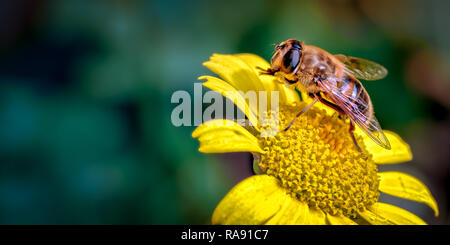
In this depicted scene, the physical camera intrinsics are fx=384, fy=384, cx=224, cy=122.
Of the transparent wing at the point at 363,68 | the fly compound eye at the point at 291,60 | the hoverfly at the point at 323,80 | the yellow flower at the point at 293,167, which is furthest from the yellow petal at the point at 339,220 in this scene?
the transparent wing at the point at 363,68

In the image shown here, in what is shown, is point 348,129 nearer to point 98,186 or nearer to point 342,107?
point 342,107

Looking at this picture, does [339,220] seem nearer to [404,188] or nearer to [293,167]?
[293,167]

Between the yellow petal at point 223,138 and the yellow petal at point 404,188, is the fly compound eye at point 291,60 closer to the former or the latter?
the yellow petal at point 223,138

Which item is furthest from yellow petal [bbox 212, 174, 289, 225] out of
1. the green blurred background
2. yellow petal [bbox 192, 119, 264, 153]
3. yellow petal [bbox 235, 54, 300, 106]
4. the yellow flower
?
yellow petal [bbox 235, 54, 300, 106]

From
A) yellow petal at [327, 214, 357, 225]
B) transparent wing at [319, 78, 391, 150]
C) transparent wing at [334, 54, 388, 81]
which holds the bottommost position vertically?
yellow petal at [327, 214, 357, 225]

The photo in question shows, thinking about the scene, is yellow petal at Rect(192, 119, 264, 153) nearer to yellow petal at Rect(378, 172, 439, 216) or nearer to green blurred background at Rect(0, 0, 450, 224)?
green blurred background at Rect(0, 0, 450, 224)

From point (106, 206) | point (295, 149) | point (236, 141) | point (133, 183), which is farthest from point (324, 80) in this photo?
point (106, 206)

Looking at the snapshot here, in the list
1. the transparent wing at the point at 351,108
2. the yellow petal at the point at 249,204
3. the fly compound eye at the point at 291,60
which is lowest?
the yellow petal at the point at 249,204
